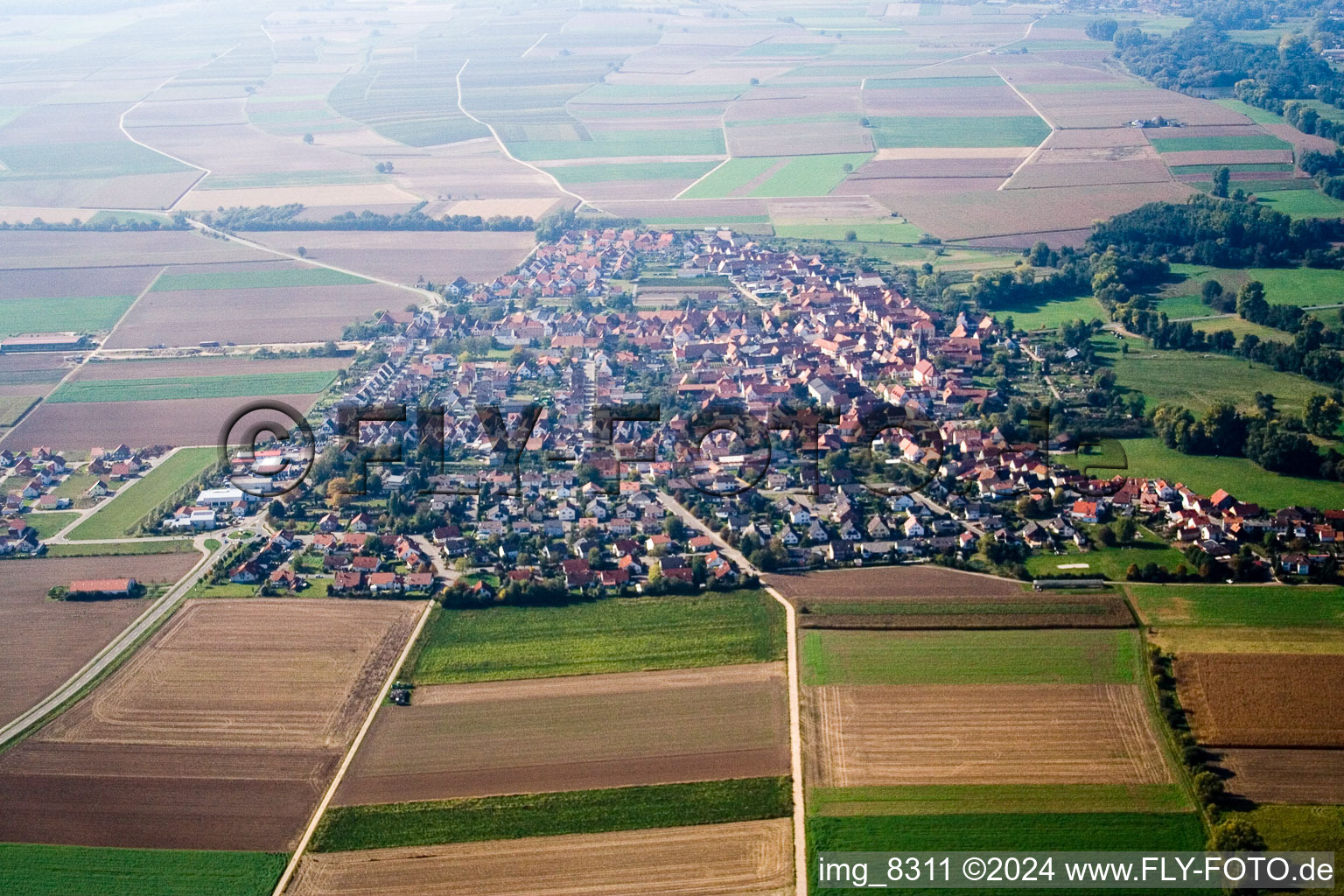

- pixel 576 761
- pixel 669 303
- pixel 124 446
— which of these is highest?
pixel 669 303

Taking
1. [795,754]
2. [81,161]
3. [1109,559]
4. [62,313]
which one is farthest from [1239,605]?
[81,161]

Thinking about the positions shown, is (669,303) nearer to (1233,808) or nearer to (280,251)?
(280,251)

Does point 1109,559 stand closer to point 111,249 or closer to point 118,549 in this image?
point 118,549

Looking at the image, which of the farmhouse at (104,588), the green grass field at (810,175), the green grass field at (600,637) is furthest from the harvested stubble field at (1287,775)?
the green grass field at (810,175)

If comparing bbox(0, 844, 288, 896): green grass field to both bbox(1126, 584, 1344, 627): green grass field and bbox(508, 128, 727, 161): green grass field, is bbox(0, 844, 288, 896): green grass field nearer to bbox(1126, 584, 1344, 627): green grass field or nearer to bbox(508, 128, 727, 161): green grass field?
bbox(1126, 584, 1344, 627): green grass field

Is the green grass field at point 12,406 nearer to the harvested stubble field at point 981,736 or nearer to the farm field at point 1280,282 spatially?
the harvested stubble field at point 981,736

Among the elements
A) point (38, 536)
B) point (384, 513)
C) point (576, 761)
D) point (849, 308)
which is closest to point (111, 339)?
point (38, 536)

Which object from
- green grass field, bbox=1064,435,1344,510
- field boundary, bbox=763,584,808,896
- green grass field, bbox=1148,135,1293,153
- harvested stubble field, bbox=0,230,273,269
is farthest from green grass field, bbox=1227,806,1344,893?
green grass field, bbox=1148,135,1293,153
